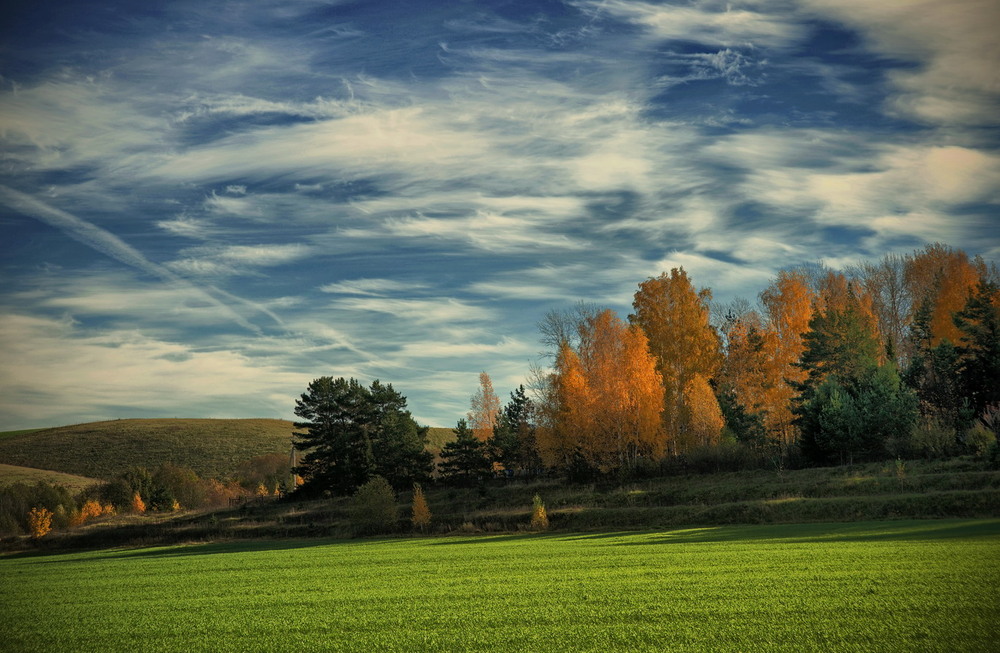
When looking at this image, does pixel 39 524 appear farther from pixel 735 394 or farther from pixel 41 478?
pixel 735 394

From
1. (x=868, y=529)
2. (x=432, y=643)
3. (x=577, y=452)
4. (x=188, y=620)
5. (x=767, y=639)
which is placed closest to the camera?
(x=767, y=639)

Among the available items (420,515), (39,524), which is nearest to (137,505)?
(39,524)

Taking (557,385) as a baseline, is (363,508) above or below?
below

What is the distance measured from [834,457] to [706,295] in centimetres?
1944

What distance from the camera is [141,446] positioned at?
10569 cm

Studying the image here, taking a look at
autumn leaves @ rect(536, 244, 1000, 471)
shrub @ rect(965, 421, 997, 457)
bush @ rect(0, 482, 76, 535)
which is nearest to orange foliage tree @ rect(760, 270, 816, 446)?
autumn leaves @ rect(536, 244, 1000, 471)

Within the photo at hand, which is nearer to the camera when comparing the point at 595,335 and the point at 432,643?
the point at 432,643

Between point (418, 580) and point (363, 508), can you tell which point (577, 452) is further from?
point (418, 580)

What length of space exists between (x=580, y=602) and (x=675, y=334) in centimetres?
4353

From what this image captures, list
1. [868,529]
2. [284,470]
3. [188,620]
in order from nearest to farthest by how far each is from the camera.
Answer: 1. [188,620]
2. [868,529]
3. [284,470]

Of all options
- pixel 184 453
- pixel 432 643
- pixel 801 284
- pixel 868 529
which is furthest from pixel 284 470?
pixel 432 643

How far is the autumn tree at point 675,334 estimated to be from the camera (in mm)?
52594

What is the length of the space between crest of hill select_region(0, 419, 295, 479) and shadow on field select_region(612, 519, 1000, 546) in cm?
8367

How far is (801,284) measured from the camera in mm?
56469
